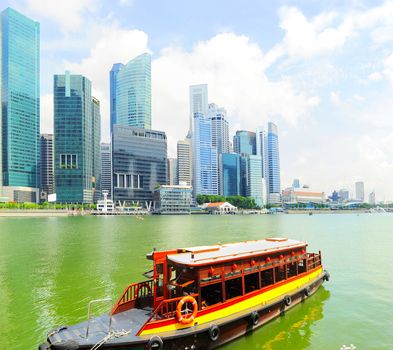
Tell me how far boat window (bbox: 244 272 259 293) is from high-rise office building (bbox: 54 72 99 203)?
166 m

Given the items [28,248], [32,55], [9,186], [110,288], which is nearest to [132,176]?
[9,186]

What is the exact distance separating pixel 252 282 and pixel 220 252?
2440 millimetres

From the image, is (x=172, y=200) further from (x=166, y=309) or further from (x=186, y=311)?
(x=186, y=311)

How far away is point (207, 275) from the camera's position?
451 inches

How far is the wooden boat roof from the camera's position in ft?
38.2

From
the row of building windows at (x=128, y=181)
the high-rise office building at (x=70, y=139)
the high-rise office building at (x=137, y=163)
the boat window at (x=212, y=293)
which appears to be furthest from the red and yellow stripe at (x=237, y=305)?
the row of building windows at (x=128, y=181)

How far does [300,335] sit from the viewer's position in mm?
13086

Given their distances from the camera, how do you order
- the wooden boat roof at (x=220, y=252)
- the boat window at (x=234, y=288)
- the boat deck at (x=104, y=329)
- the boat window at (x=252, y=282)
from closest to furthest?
1. the boat deck at (x=104, y=329)
2. the wooden boat roof at (x=220, y=252)
3. the boat window at (x=234, y=288)
4. the boat window at (x=252, y=282)

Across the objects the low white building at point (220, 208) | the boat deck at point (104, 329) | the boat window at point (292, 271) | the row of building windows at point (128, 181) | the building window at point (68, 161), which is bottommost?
the low white building at point (220, 208)

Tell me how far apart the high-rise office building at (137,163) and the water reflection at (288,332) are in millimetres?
166449

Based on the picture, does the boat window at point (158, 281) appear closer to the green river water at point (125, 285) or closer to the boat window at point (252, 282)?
the green river water at point (125, 285)

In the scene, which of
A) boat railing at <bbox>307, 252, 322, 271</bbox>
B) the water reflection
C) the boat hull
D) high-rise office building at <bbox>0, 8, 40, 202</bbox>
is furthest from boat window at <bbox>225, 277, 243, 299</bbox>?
high-rise office building at <bbox>0, 8, 40, 202</bbox>

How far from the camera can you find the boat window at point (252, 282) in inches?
565

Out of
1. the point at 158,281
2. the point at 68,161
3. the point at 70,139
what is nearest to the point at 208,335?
the point at 158,281
